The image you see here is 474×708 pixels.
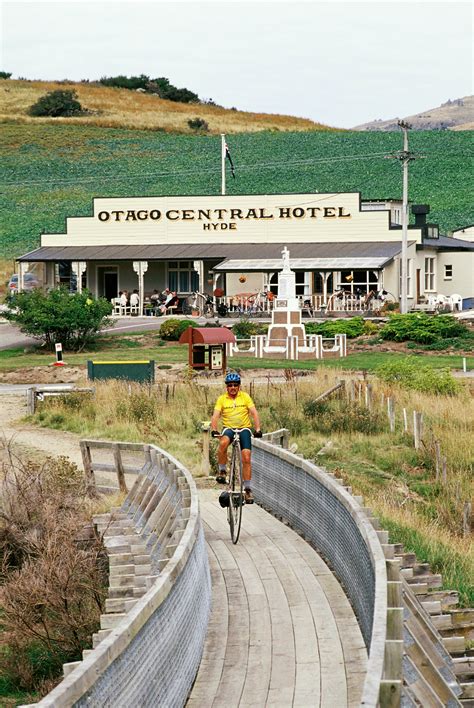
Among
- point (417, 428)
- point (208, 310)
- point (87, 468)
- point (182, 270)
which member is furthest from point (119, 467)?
point (182, 270)

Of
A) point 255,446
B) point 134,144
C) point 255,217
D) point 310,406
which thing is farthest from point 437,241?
point 134,144

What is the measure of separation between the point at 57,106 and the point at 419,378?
105182 millimetres

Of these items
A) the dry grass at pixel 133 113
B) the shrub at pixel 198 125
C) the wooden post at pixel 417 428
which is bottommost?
the wooden post at pixel 417 428

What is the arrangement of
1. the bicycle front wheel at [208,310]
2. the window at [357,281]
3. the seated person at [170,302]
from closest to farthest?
the bicycle front wheel at [208,310]
the window at [357,281]
the seated person at [170,302]

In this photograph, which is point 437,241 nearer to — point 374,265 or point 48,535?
point 374,265

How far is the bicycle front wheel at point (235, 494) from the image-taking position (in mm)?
14117

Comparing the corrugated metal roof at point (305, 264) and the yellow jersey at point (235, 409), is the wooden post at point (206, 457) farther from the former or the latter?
the corrugated metal roof at point (305, 264)

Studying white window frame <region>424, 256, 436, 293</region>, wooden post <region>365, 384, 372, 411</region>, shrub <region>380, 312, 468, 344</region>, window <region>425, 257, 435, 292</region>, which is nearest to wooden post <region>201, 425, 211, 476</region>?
wooden post <region>365, 384, 372, 411</region>

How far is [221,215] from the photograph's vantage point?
6047 centimetres

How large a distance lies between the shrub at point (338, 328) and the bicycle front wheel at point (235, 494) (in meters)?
31.3

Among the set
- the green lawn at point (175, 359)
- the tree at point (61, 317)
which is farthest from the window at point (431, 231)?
the tree at point (61, 317)

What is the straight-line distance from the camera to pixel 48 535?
579 inches

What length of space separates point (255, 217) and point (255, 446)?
43.3m

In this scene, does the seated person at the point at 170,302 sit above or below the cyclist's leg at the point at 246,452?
above
